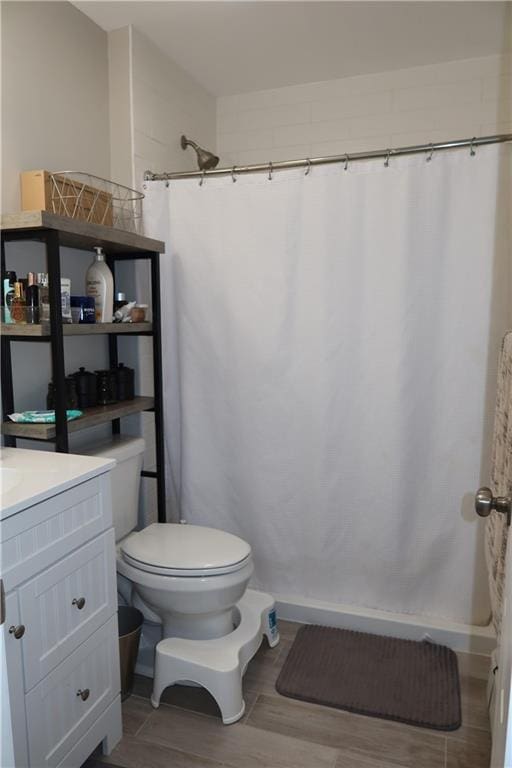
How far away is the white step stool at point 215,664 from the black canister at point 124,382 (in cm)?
88

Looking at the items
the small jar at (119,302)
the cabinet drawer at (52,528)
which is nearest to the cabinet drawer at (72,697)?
the cabinet drawer at (52,528)

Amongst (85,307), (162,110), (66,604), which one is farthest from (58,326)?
(162,110)

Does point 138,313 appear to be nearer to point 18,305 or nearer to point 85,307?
point 85,307

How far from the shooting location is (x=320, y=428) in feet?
7.00

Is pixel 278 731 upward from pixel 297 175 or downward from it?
downward

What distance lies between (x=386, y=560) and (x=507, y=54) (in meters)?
2.09

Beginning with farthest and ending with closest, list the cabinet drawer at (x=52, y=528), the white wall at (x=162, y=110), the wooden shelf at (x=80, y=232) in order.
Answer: the white wall at (x=162, y=110)
the wooden shelf at (x=80, y=232)
the cabinet drawer at (x=52, y=528)

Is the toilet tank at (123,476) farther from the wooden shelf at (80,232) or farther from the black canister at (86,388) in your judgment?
the wooden shelf at (80,232)

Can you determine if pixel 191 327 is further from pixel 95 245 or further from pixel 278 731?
pixel 278 731

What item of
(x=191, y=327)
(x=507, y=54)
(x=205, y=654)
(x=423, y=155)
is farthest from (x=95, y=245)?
(x=507, y=54)

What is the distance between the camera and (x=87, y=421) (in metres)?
1.77

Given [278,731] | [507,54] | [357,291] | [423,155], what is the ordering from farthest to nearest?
[507,54] → [357,291] → [423,155] → [278,731]

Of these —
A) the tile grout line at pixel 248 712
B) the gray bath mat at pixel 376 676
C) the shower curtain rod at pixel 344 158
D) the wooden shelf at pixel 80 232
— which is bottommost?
the tile grout line at pixel 248 712

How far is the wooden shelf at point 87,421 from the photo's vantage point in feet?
5.30
